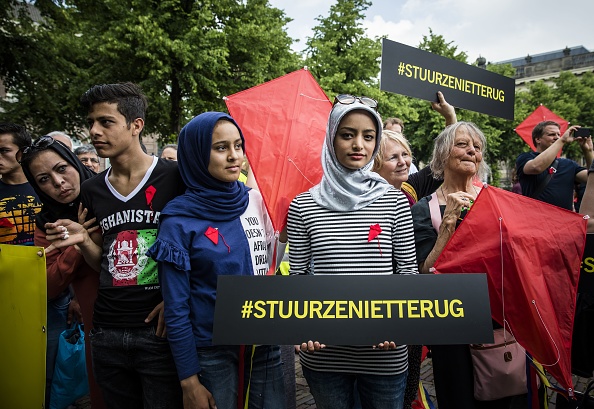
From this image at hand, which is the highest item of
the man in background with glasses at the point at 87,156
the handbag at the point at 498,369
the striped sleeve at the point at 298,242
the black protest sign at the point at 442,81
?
the black protest sign at the point at 442,81

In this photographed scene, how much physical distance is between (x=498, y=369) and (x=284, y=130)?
1903 mm

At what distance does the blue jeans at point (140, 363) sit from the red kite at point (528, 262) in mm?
1433

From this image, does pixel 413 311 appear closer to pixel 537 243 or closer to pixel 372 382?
pixel 372 382

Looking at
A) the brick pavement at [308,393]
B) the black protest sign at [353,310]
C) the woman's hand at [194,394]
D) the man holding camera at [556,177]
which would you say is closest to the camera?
the black protest sign at [353,310]

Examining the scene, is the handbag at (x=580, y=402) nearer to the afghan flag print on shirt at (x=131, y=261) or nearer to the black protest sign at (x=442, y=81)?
the black protest sign at (x=442, y=81)

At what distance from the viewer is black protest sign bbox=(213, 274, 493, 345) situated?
1602 mm

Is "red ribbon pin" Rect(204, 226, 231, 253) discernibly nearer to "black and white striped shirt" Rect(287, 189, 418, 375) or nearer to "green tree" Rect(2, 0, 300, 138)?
"black and white striped shirt" Rect(287, 189, 418, 375)

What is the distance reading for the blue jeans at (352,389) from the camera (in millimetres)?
1908

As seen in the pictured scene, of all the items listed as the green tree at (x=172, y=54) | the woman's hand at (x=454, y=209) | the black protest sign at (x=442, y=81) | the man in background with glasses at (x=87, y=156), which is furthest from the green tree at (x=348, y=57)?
the woman's hand at (x=454, y=209)

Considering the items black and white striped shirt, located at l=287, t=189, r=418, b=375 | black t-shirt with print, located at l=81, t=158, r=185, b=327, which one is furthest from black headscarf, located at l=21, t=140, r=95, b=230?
black and white striped shirt, located at l=287, t=189, r=418, b=375

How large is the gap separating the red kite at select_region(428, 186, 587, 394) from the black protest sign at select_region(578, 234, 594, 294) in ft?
1.07

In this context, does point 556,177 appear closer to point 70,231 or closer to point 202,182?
point 202,182

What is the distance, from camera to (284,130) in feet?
9.53

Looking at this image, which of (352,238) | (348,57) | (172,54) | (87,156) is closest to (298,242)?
(352,238)
